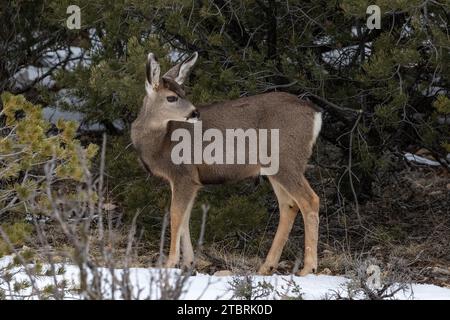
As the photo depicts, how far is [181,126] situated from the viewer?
918cm

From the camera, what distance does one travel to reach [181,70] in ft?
29.8

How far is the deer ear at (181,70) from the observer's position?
29.7 feet

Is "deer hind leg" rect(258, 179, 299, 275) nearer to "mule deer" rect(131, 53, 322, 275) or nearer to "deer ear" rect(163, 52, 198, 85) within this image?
"mule deer" rect(131, 53, 322, 275)

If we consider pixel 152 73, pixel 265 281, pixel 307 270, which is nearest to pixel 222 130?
pixel 152 73

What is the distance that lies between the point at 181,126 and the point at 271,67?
1.31 meters

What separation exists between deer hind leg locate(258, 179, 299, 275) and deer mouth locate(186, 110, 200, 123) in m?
0.92

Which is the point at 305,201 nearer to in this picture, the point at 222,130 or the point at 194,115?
the point at 222,130

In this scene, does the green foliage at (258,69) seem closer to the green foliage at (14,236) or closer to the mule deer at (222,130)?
the mule deer at (222,130)

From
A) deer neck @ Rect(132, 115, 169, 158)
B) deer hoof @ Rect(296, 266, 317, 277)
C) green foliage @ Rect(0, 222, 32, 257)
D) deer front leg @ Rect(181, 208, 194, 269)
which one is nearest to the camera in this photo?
green foliage @ Rect(0, 222, 32, 257)

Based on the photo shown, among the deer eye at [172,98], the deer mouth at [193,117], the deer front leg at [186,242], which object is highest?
the deer eye at [172,98]

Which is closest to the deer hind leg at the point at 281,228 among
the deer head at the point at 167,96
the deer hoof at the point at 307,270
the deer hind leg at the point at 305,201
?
the deer hind leg at the point at 305,201

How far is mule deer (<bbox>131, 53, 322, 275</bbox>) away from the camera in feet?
28.7

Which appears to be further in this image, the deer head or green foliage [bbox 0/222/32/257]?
the deer head

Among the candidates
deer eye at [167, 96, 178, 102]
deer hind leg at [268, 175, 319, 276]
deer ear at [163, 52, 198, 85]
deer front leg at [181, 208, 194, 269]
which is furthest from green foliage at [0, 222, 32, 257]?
deer hind leg at [268, 175, 319, 276]
